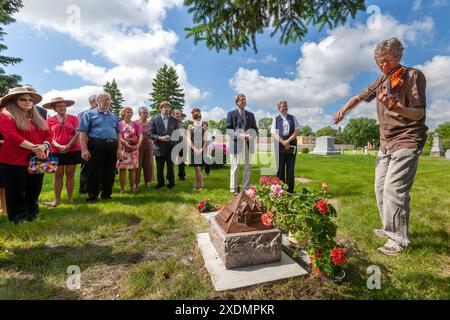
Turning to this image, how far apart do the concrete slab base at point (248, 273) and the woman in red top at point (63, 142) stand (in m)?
3.66

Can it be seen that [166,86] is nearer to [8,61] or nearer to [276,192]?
[8,61]

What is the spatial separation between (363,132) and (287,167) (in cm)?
→ 9475

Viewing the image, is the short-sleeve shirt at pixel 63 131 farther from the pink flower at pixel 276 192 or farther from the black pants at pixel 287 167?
the black pants at pixel 287 167

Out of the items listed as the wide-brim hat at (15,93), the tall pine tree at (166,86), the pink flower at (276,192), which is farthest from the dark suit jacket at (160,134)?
the tall pine tree at (166,86)

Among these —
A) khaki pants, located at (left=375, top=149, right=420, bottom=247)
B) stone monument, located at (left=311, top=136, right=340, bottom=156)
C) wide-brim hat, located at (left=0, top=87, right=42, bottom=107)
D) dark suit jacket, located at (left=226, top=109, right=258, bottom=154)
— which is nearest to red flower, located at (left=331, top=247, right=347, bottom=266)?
khaki pants, located at (left=375, top=149, right=420, bottom=247)

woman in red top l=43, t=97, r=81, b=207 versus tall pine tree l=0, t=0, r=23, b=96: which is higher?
tall pine tree l=0, t=0, r=23, b=96

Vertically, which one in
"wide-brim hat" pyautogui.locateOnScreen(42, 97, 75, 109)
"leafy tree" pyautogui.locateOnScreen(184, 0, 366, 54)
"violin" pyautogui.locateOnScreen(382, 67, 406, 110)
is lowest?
"violin" pyautogui.locateOnScreen(382, 67, 406, 110)

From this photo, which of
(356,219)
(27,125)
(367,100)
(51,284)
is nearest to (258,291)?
(51,284)

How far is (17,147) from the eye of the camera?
3.32 m

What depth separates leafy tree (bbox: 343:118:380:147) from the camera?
84125 millimetres

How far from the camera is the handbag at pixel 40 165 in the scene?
3.42 metres

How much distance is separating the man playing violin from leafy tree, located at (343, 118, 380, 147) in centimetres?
9573

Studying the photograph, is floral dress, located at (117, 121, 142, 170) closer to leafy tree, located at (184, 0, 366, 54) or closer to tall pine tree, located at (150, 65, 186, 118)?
leafy tree, located at (184, 0, 366, 54)
